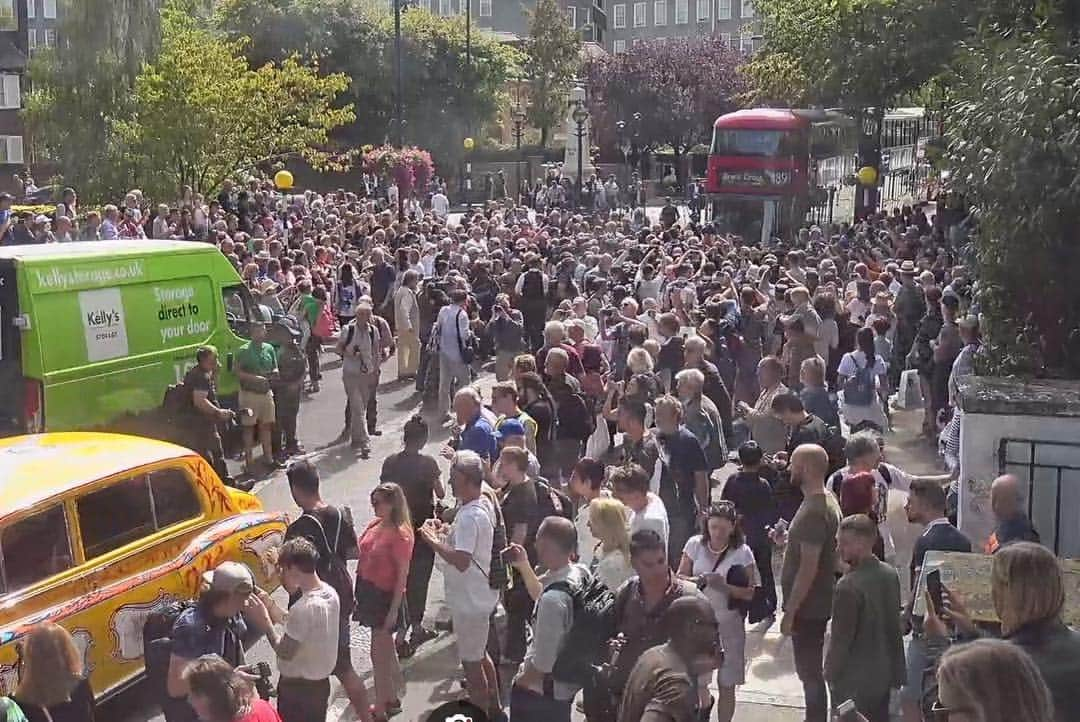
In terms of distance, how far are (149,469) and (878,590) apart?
4.30 m

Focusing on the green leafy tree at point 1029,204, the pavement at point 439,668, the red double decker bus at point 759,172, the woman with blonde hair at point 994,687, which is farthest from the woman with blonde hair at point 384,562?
the red double decker bus at point 759,172

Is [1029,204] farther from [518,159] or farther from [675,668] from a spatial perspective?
[518,159]

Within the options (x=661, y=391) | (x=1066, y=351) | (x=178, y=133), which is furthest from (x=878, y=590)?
(x=178, y=133)

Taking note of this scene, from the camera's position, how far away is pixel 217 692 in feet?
17.0

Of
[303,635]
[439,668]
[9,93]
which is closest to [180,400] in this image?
[439,668]

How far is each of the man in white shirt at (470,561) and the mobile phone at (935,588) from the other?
232cm

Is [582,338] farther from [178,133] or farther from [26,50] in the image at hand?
[26,50]

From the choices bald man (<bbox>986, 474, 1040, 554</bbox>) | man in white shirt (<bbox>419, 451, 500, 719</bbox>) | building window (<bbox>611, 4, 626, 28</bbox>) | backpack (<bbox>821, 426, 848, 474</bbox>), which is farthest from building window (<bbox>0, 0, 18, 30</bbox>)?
bald man (<bbox>986, 474, 1040, 554</bbox>)

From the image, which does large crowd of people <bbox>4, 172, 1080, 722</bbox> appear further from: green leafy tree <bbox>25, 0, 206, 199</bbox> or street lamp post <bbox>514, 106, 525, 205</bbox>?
street lamp post <bbox>514, 106, 525, 205</bbox>

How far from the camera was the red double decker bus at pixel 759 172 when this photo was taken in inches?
1442

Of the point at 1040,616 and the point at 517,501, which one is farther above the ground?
the point at 1040,616

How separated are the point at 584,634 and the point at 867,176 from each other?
2960 centimetres

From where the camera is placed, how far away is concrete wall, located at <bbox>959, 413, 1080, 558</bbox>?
7848mm

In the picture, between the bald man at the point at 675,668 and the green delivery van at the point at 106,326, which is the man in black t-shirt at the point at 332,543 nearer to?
the bald man at the point at 675,668
